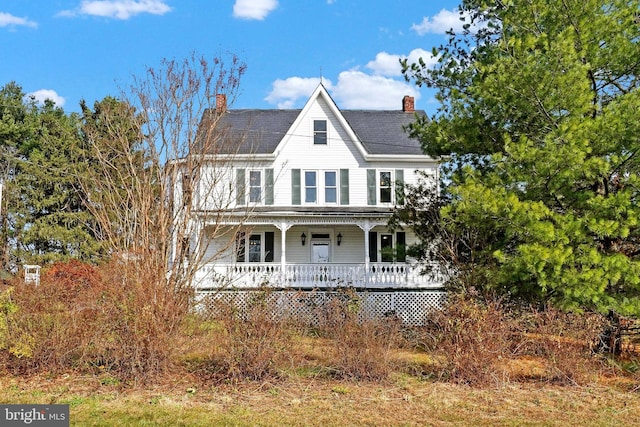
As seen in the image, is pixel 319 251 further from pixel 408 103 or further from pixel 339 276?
pixel 408 103

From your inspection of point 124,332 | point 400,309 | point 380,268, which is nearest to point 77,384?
point 124,332

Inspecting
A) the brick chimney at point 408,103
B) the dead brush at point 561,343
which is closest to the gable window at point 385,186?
the brick chimney at point 408,103

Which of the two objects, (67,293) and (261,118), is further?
(261,118)

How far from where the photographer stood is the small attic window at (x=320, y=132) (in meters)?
21.1

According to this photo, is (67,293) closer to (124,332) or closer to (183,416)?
(124,332)

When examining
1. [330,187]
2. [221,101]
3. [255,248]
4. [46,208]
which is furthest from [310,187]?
[46,208]

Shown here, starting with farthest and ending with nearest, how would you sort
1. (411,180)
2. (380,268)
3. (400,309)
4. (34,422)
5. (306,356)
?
(411,180) < (380,268) < (400,309) < (306,356) < (34,422)

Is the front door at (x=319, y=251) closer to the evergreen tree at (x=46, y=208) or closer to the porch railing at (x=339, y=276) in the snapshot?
the porch railing at (x=339, y=276)

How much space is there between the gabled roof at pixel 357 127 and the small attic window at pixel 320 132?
74cm

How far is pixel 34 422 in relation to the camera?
575 centimetres

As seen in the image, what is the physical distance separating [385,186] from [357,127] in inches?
138

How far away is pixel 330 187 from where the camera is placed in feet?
68.5

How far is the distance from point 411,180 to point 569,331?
46.4 ft

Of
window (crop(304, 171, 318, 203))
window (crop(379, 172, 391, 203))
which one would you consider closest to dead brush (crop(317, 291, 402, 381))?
window (crop(304, 171, 318, 203))
